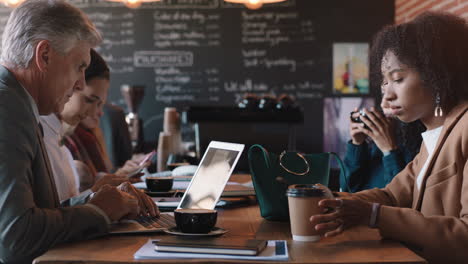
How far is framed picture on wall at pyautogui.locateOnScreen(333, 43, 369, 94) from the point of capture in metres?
6.10

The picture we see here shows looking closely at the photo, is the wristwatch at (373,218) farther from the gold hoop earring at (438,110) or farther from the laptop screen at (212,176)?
the gold hoop earring at (438,110)

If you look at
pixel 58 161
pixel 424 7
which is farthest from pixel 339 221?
pixel 424 7

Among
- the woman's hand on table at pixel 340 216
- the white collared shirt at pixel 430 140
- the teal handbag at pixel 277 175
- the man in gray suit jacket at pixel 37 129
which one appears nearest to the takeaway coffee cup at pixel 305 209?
the woman's hand on table at pixel 340 216

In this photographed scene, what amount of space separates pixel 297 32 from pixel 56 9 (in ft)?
15.6

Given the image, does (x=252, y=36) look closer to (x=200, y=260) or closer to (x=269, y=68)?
(x=269, y=68)

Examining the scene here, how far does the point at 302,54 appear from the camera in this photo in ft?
20.1

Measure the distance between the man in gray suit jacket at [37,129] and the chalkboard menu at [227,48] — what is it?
14.5 ft

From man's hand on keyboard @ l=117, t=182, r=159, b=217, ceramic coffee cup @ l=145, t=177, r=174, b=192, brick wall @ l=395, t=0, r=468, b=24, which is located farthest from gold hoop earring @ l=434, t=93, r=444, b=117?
brick wall @ l=395, t=0, r=468, b=24

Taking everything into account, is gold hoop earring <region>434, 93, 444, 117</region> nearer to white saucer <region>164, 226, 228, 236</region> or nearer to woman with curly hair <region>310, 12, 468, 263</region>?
woman with curly hair <region>310, 12, 468, 263</region>

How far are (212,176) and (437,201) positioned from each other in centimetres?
61

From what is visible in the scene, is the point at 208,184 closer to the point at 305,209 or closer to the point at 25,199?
the point at 305,209

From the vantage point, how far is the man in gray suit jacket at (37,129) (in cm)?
132

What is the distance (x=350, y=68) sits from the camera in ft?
20.0

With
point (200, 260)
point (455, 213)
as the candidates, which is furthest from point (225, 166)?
point (455, 213)
